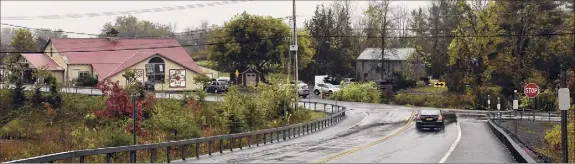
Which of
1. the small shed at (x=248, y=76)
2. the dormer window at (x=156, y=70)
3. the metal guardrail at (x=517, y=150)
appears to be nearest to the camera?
the metal guardrail at (x=517, y=150)

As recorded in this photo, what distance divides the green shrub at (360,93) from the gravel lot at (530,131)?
23508 millimetres

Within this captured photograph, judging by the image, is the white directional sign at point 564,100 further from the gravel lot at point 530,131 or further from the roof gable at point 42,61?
the roof gable at point 42,61

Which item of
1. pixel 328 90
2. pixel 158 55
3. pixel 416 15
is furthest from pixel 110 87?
pixel 416 15

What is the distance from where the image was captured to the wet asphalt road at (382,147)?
20.9m

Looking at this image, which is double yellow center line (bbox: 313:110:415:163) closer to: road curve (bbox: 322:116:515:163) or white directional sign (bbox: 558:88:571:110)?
road curve (bbox: 322:116:515:163)

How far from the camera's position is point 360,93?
68500mm

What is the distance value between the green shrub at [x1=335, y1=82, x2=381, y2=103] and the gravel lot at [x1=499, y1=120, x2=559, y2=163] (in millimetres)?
23508

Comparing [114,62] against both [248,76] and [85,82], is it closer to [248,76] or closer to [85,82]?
[85,82]

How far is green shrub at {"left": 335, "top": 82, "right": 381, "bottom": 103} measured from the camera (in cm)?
6762

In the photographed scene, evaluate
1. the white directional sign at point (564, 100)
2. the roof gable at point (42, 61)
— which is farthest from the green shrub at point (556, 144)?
the roof gable at point (42, 61)

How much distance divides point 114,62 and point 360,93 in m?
30.6

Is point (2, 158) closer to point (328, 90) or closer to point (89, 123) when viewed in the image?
point (89, 123)

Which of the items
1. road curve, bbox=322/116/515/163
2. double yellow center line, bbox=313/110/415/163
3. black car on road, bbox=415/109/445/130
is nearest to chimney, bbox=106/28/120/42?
double yellow center line, bbox=313/110/415/163

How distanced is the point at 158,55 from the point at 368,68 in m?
35.4
